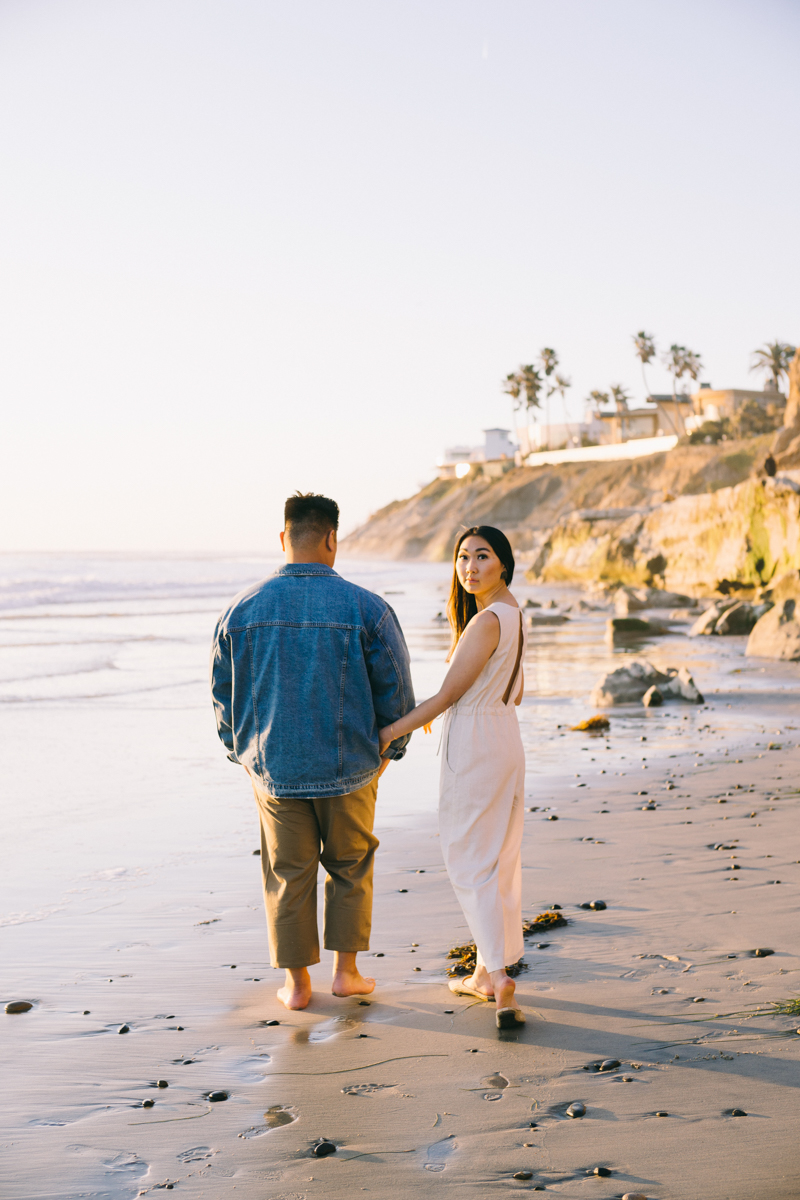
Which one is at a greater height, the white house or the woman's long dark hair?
the white house

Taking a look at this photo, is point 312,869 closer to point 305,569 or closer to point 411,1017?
point 411,1017

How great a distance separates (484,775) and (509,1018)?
0.86 metres

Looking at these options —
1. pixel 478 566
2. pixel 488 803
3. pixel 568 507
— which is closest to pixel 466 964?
pixel 488 803

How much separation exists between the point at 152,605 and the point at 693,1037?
1389 inches

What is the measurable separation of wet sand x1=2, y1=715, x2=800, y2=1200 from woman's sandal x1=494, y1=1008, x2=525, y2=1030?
0.16 ft

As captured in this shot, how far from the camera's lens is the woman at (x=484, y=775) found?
3.71 meters

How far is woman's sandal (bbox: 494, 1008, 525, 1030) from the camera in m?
3.48

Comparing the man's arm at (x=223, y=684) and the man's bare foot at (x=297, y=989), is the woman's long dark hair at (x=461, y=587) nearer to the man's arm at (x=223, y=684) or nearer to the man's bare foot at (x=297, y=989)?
the man's arm at (x=223, y=684)

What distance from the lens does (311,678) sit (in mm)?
3738

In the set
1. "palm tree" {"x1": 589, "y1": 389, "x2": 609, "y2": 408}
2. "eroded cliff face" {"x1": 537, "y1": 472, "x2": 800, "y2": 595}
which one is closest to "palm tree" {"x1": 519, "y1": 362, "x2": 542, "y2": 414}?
"palm tree" {"x1": 589, "y1": 389, "x2": 609, "y2": 408}

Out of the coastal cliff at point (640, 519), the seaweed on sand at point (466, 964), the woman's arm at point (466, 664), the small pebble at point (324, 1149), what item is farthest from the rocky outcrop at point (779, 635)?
the small pebble at point (324, 1149)

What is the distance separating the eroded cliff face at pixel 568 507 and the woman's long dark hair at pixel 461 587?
104 ft

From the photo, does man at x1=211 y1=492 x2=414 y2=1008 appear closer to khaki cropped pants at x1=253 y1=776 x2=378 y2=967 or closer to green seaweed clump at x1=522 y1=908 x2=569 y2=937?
khaki cropped pants at x1=253 y1=776 x2=378 y2=967

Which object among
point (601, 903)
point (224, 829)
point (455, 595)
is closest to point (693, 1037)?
point (601, 903)
